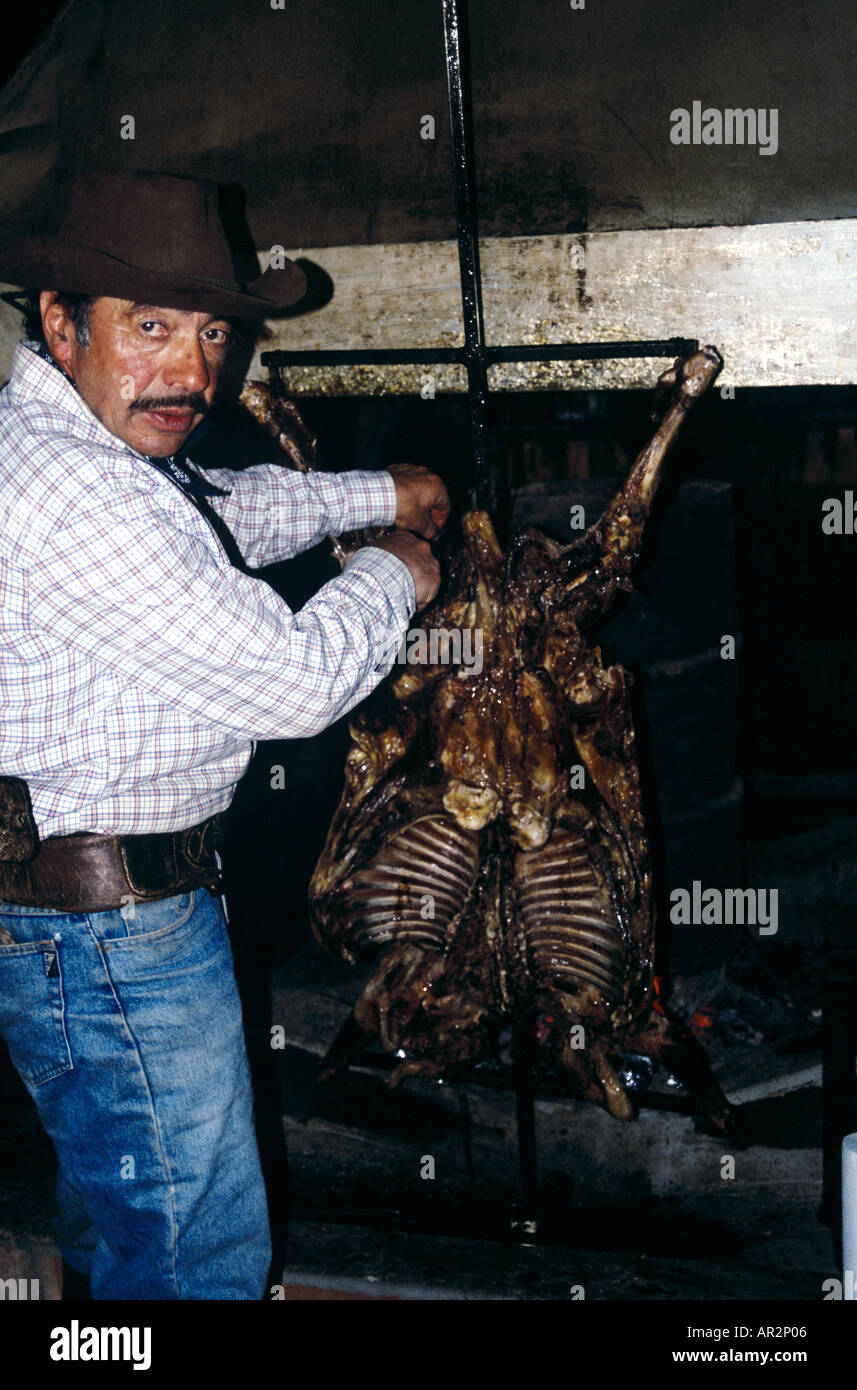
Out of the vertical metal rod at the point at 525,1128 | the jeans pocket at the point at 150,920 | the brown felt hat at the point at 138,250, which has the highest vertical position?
the brown felt hat at the point at 138,250

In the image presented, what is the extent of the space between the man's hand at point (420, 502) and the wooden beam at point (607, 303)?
0.74 ft

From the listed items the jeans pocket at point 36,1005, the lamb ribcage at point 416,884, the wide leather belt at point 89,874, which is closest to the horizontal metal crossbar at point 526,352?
the lamb ribcage at point 416,884

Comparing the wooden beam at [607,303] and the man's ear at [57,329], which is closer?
the man's ear at [57,329]

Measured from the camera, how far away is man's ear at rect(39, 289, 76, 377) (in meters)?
2.29

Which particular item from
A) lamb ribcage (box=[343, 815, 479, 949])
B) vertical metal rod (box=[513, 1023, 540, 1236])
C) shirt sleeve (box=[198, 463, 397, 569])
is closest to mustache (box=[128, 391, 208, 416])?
shirt sleeve (box=[198, 463, 397, 569])

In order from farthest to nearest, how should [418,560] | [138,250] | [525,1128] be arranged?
[525,1128]
[418,560]
[138,250]

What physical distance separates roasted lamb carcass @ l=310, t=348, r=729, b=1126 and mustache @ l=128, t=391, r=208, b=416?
2.48 ft

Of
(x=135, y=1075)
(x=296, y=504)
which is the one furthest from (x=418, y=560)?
(x=135, y=1075)

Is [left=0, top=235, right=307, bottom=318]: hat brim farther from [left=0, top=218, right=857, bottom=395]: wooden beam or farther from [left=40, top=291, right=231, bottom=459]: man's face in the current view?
[left=0, top=218, right=857, bottom=395]: wooden beam

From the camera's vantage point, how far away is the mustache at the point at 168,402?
89.7 inches

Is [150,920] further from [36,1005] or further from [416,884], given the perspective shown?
[416,884]

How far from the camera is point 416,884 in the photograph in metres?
2.91

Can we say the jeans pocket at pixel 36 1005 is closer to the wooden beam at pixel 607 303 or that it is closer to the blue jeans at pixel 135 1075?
the blue jeans at pixel 135 1075

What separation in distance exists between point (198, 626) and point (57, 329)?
0.76 m
